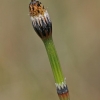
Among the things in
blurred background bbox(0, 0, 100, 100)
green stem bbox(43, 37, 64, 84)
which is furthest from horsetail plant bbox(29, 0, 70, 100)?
blurred background bbox(0, 0, 100, 100)

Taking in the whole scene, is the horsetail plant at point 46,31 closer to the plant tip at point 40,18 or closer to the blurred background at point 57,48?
the plant tip at point 40,18

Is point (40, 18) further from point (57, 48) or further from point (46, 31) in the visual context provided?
point (57, 48)

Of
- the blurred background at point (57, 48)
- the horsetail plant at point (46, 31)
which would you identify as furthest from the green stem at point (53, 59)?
the blurred background at point (57, 48)

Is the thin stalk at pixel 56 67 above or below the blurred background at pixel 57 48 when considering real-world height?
above

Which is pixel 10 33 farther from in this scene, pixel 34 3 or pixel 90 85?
pixel 34 3

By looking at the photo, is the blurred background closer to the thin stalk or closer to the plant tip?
the thin stalk

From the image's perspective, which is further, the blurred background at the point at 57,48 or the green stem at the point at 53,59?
the blurred background at the point at 57,48

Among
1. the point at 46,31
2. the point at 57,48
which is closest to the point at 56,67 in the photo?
the point at 46,31

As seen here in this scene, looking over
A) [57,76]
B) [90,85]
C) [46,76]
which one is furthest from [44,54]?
[57,76]
